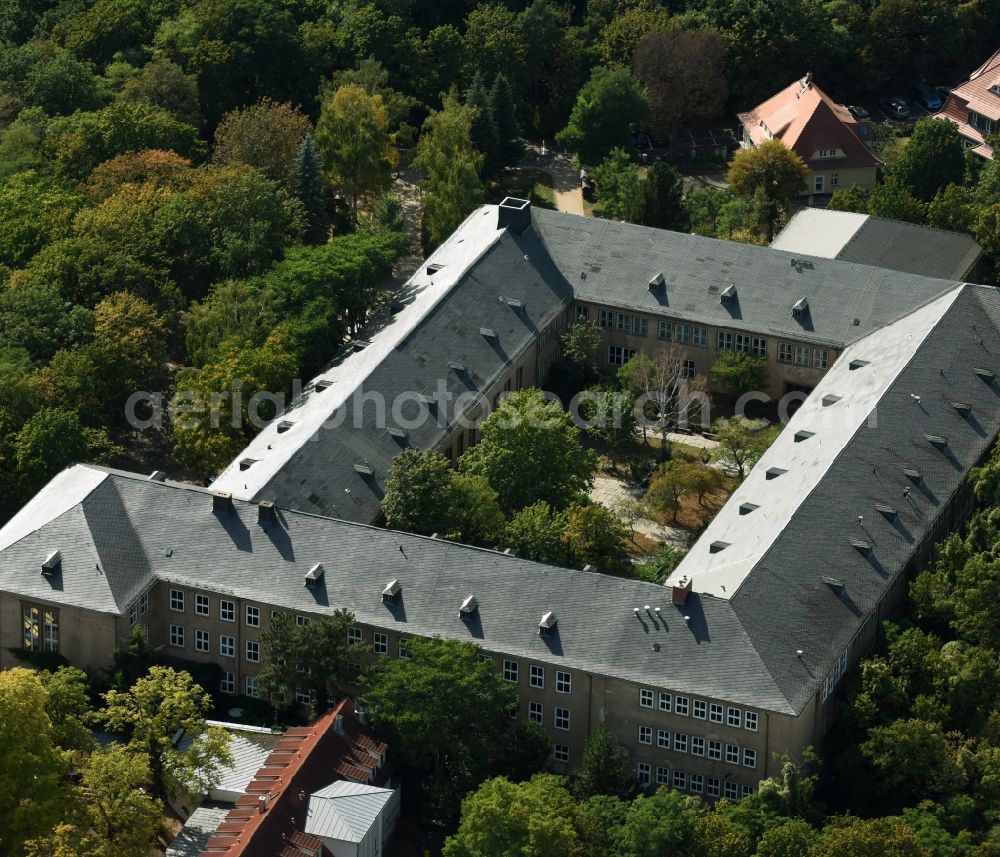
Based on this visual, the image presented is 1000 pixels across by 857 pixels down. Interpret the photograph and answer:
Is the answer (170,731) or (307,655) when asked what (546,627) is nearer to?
(307,655)

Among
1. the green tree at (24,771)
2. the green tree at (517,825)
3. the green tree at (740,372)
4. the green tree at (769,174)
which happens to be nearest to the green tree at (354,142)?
the green tree at (769,174)

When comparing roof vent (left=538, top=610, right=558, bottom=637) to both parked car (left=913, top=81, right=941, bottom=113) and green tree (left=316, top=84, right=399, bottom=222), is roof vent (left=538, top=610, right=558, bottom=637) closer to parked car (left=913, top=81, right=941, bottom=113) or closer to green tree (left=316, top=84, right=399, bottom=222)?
green tree (left=316, top=84, right=399, bottom=222)

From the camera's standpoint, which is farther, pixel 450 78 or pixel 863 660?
pixel 450 78

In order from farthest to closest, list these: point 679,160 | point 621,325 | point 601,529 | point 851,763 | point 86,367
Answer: point 679,160
point 621,325
point 86,367
point 601,529
point 851,763

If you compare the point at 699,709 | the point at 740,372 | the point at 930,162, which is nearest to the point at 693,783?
the point at 699,709

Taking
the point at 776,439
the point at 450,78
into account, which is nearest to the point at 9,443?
the point at 776,439

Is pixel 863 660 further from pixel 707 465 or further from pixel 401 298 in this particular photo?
pixel 401 298

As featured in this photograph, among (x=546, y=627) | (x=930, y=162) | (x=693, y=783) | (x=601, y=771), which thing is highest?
(x=930, y=162)

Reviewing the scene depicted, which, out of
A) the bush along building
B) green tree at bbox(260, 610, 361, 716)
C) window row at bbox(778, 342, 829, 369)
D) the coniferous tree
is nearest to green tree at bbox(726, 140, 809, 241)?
window row at bbox(778, 342, 829, 369)
